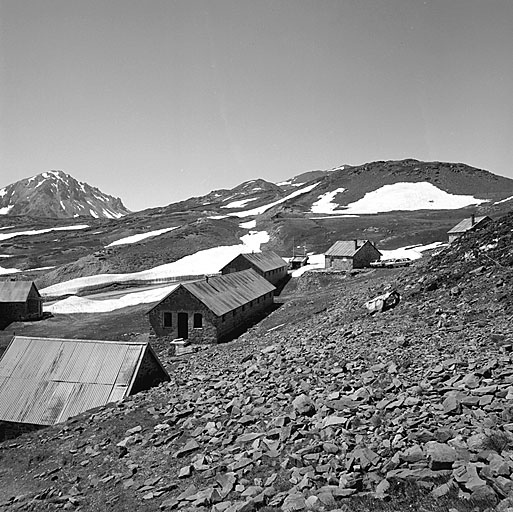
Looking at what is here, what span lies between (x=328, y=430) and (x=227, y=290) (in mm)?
40646

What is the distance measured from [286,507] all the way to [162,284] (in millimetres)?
95413

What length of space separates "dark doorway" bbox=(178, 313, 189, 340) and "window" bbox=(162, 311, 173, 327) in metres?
0.89

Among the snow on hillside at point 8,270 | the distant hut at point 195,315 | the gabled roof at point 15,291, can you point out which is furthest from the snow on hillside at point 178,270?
the distant hut at point 195,315

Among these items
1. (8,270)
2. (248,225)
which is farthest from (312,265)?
(8,270)

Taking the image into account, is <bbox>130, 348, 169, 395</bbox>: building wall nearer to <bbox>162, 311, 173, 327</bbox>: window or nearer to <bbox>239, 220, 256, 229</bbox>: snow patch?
<bbox>162, 311, 173, 327</bbox>: window

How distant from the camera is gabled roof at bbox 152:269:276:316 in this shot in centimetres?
4834

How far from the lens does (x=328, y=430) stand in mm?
14586

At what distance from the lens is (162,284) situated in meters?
104

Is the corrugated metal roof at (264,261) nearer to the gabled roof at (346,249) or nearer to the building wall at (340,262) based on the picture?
the building wall at (340,262)

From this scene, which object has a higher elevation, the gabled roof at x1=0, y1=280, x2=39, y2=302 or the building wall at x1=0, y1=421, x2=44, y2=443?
the gabled roof at x1=0, y1=280, x2=39, y2=302

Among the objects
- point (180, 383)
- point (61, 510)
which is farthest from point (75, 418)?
point (61, 510)

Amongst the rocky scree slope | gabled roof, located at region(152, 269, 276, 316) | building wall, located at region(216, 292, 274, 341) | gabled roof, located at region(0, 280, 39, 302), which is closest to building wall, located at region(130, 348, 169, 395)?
the rocky scree slope

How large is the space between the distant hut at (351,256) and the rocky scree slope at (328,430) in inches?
2072

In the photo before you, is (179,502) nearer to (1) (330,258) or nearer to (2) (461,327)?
(2) (461,327)
